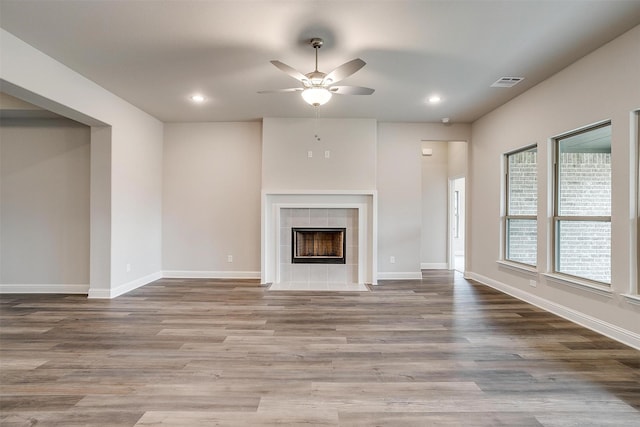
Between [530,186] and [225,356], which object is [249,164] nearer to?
[225,356]

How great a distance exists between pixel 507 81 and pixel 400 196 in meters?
2.43

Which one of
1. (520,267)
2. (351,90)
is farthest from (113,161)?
(520,267)

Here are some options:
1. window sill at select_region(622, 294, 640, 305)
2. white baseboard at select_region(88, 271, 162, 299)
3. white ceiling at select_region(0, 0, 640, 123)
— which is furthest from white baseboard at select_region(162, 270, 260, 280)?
window sill at select_region(622, 294, 640, 305)

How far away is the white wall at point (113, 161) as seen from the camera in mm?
3197

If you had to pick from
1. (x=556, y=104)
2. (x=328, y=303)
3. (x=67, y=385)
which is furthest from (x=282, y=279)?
(x=556, y=104)

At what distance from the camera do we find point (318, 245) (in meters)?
5.64

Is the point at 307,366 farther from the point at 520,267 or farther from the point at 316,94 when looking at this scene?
the point at 520,267

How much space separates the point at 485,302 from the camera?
4.28 m

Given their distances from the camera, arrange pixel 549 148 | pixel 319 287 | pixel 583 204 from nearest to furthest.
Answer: pixel 583 204 → pixel 549 148 → pixel 319 287

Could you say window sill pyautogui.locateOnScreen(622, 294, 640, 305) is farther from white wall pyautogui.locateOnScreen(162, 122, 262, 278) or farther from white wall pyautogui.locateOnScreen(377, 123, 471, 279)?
white wall pyautogui.locateOnScreen(162, 122, 262, 278)

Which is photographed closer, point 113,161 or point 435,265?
point 113,161

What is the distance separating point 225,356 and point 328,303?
73.0 inches

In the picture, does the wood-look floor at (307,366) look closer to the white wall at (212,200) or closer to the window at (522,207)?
the window at (522,207)

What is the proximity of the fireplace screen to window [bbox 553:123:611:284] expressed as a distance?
3062mm
